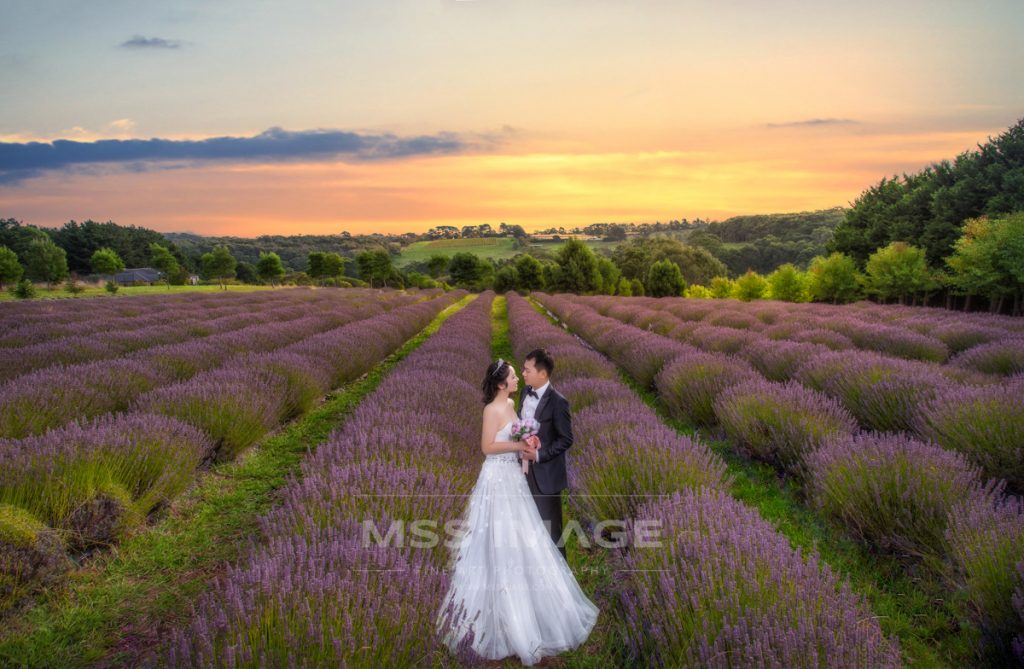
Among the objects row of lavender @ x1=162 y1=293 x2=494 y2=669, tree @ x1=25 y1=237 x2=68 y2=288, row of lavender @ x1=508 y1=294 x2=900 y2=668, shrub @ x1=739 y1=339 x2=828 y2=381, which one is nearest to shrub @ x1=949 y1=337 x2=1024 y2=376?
shrub @ x1=739 y1=339 x2=828 y2=381

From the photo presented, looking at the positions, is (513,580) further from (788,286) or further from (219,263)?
(219,263)

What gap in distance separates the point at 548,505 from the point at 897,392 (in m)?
4.31

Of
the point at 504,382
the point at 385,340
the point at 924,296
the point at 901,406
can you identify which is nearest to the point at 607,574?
the point at 504,382

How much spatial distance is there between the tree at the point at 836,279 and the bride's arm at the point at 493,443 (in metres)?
31.1

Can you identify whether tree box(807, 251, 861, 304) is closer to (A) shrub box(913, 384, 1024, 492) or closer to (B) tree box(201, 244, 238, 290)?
(A) shrub box(913, 384, 1024, 492)

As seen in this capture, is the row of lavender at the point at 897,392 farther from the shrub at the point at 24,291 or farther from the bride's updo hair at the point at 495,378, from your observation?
the shrub at the point at 24,291

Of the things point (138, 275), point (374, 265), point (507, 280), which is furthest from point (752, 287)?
point (138, 275)

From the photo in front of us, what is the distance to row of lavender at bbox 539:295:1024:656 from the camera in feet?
8.68

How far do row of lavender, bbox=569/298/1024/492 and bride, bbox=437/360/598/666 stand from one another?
11.1 feet

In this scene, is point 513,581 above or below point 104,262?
below

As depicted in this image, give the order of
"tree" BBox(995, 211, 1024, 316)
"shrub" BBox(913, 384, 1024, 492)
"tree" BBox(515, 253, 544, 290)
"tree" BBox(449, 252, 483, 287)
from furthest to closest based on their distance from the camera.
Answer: "tree" BBox(449, 252, 483, 287), "tree" BBox(515, 253, 544, 290), "tree" BBox(995, 211, 1024, 316), "shrub" BBox(913, 384, 1024, 492)

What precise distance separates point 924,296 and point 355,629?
1258 inches

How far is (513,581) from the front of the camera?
2.68 m

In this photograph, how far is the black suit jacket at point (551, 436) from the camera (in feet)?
9.59
